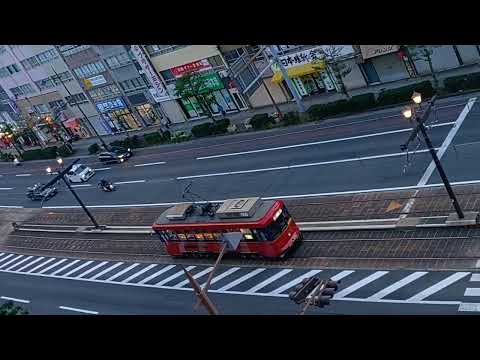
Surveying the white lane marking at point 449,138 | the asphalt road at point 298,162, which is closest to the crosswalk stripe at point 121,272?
the asphalt road at point 298,162

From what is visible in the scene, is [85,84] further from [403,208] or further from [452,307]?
[452,307]

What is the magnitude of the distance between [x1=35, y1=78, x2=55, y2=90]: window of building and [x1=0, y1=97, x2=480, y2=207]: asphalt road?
91.0ft

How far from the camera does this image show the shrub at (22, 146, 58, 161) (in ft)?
280

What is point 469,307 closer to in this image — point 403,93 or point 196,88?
point 403,93

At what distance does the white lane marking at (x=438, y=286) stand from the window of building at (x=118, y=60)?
54.9 meters

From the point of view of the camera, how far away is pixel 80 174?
65.8 metres

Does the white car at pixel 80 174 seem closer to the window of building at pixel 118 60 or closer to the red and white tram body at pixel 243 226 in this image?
the window of building at pixel 118 60

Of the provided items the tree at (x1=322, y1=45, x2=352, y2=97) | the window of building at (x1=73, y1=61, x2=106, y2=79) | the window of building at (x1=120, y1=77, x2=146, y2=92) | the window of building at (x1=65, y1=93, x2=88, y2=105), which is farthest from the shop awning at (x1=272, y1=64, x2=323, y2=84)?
the window of building at (x1=65, y1=93, x2=88, y2=105)

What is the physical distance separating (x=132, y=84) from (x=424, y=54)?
4133 centimetres

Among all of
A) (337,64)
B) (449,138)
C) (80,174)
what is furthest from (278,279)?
(80,174)

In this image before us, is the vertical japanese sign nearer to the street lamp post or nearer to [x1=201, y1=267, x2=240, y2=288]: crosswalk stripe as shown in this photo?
[x1=201, y1=267, x2=240, y2=288]: crosswalk stripe

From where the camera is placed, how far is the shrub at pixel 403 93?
4438 centimetres

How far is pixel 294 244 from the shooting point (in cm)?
3381
